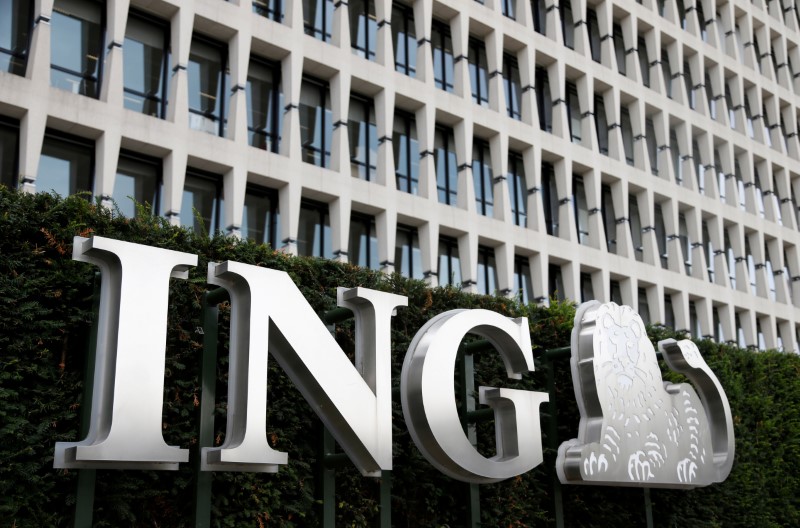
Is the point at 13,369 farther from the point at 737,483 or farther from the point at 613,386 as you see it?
the point at 737,483

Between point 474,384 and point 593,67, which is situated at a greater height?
point 593,67

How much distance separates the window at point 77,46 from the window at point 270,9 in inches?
198

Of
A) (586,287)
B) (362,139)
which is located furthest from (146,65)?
(586,287)

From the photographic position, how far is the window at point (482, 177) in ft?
112

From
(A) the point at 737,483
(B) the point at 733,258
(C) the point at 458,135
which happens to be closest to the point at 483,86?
(C) the point at 458,135

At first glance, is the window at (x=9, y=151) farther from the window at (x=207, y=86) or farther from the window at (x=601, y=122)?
the window at (x=601, y=122)

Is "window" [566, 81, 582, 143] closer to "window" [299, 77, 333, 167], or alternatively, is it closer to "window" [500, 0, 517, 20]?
"window" [500, 0, 517, 20]

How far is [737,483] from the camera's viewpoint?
58.2 ft

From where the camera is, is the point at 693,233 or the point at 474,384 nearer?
the point at 474,384

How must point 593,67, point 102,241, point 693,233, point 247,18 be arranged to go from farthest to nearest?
point 693,233
point 593,67
point 247,18
point 102,241

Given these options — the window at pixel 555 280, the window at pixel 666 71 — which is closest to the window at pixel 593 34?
the window at pixel 666 71

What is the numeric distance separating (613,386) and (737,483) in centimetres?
538

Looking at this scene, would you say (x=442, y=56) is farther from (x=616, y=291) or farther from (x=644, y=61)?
(x=644, y=61)

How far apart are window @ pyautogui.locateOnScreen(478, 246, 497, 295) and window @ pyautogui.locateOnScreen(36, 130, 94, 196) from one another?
1415 centimetres
